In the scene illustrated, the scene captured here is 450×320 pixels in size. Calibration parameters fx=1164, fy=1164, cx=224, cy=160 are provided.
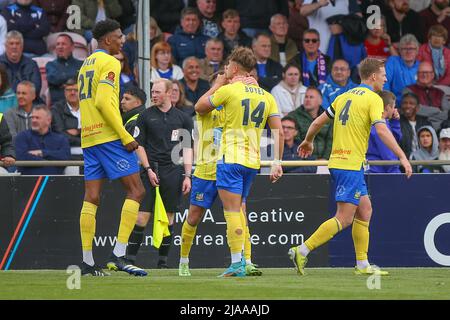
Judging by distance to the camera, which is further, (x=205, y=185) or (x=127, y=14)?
(x=127, y=14)

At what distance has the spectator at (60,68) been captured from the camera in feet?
57.4

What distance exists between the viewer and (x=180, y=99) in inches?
676

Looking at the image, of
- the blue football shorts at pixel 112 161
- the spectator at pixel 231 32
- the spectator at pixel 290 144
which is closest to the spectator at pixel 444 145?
the spectator at pixel 290 144

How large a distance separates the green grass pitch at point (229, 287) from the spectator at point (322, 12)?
22.7 ft

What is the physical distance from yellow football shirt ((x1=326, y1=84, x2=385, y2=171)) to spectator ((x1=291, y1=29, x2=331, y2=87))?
6009mm

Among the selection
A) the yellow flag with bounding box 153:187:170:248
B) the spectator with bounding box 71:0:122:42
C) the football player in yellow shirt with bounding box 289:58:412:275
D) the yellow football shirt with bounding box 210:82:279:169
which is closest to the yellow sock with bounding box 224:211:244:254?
the yellow football shirt with bounding box 210:82:279:169

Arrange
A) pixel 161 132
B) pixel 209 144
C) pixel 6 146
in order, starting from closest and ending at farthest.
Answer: pixel 209 144
pixel 6 146
pixel 161 132

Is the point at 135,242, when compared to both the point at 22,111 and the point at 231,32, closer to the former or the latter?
A: the point at 22,111

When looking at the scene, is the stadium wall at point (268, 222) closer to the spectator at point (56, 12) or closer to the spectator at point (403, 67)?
the spectator at point (403, 67)

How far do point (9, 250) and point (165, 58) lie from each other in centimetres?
436

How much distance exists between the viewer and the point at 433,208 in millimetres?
15586

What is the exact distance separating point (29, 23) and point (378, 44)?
5727 mm

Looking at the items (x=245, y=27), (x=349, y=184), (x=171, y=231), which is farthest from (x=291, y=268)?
(x=245, y=27)

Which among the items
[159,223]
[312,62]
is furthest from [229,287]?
[312,62]
